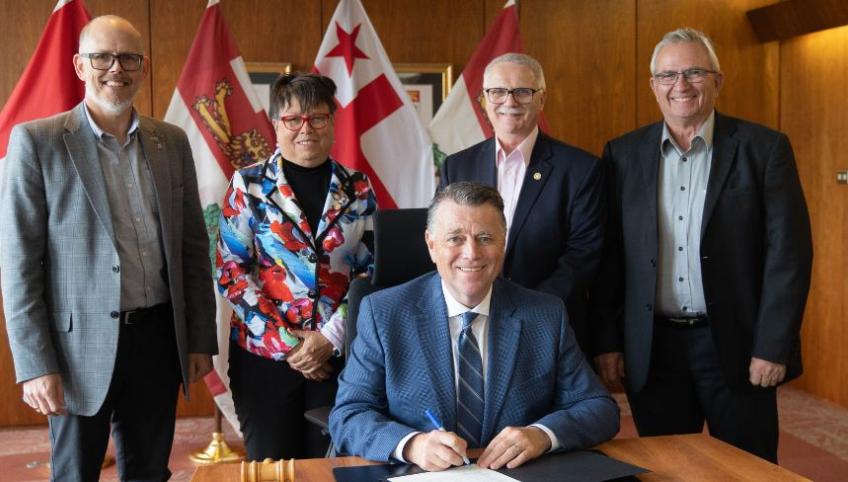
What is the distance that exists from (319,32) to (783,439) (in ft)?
11.7

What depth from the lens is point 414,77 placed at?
545cm

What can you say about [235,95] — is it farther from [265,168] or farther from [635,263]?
[635,263]

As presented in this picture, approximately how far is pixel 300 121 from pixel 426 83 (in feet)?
9.20

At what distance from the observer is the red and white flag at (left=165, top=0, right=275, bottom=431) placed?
443 cm

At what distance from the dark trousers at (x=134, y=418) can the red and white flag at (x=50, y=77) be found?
208 cm

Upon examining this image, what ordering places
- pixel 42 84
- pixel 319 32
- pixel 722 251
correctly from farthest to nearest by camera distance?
pixel 319 32 < pixel 42 84 < pixel 722 251

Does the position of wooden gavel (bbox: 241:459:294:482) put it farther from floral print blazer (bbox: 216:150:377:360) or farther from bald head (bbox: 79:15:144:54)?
bald head (bbox: 79:15:144:54)

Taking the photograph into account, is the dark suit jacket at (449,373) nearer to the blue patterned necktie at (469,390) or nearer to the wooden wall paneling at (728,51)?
the blue patterned necktie at (469,390)

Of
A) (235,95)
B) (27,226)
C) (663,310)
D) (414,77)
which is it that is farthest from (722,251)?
(414,77)

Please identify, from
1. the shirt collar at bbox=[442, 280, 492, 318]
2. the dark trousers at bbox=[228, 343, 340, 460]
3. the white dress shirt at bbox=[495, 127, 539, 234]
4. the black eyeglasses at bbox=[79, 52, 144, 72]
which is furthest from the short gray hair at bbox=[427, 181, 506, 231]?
the black eyeglasses at bbox=[79, 52, 144, 72]

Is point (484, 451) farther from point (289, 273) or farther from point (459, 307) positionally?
point (289, 273)

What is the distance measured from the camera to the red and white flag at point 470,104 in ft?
15.8

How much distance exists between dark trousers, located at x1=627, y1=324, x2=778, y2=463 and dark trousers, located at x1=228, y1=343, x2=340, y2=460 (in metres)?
1.02

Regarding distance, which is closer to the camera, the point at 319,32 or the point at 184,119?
the point at 184,119
